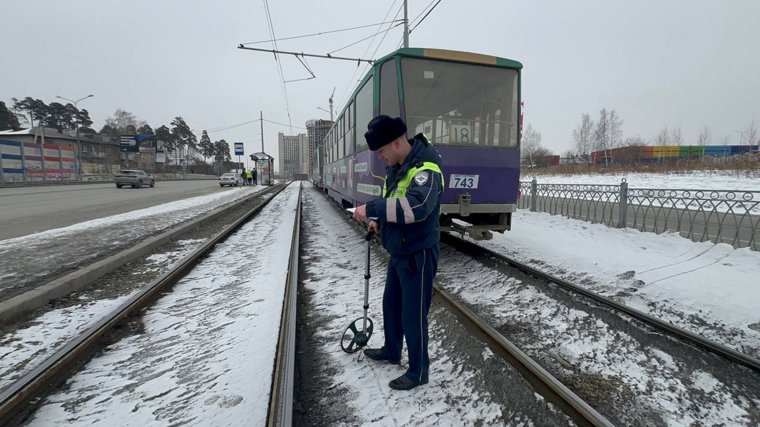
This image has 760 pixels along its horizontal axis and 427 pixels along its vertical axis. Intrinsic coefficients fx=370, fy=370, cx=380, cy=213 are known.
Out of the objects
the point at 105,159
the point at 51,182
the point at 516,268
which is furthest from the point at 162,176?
the point at 516,268

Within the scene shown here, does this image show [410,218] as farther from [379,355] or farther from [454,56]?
[454,56]

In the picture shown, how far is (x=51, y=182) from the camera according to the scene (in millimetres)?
33406

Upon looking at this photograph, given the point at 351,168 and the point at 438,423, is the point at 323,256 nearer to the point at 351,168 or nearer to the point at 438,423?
the point at 351,168

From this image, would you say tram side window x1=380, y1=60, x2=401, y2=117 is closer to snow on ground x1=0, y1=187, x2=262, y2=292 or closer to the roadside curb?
the roadside curb

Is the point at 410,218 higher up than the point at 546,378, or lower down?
higher up

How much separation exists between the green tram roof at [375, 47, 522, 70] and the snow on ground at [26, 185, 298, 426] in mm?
3782

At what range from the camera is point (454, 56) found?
562cm

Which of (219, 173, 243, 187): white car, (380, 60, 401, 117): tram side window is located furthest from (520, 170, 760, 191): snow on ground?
(219, 173, 243, 187): white car

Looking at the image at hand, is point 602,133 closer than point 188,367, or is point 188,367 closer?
point 188,367

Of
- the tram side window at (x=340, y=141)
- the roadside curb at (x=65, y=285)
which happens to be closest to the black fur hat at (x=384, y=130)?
the roadside curb at (x=65, y=285)

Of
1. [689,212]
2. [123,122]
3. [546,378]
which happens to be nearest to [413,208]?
[546,378]

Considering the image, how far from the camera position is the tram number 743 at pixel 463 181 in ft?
18.6

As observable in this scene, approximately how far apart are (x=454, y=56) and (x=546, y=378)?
184 inches

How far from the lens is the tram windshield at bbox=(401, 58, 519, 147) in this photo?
558 cm
